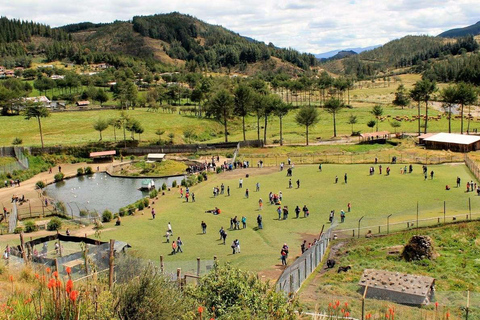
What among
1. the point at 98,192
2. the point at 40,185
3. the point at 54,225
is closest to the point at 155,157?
the point at 98,192

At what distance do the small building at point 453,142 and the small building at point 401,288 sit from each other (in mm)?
46244

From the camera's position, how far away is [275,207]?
41.0 metres

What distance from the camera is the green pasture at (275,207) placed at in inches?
1254

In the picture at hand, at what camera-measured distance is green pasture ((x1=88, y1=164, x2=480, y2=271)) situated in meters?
31.9

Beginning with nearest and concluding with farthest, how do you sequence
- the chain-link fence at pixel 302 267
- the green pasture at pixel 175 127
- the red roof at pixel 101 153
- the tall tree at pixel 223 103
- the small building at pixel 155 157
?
the chain-link fence at pixel 302 267 < the small building at pixel 155 157 < the red roof at pixel 101 153 < the green pasture at pixel 175 127 < the tall tree at pixel 223 103

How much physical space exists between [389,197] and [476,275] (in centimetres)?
1687

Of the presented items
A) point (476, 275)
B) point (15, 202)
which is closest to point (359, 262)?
point (476, 275)

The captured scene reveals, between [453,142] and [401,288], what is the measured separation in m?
47.9

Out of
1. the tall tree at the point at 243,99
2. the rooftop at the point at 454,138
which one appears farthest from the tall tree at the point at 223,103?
the rooftop at the point at 454,138

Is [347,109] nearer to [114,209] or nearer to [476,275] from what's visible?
[114,209]

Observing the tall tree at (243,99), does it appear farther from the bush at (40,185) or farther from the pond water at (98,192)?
the bush at (40,185)

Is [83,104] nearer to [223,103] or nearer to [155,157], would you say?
[223,103]

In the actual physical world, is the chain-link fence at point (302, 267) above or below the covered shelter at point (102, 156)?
below

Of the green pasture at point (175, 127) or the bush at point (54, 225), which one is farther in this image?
the green pasture at point (175, 127)
